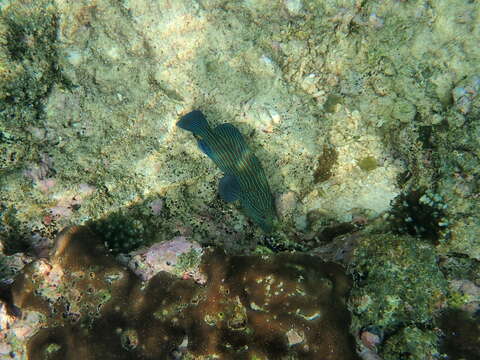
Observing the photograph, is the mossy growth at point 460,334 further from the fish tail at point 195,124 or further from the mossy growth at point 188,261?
the fish tail at point 195,124

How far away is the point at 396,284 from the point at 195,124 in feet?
8.61

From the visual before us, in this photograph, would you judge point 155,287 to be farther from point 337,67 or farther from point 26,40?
point 337,67

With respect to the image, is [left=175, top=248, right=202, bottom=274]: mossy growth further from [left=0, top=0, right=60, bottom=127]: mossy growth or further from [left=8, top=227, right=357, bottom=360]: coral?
[left=0, top=0, right=60, bottom=127]: mossy growth

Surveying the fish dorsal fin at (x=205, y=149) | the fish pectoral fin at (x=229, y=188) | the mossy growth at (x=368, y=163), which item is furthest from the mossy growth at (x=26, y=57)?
the mossy growth at (x=368, y=163)

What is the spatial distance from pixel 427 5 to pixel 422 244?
9.09 ft

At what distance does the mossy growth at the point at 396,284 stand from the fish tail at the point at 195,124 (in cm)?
215

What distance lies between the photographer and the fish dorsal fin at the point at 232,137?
3.67 m

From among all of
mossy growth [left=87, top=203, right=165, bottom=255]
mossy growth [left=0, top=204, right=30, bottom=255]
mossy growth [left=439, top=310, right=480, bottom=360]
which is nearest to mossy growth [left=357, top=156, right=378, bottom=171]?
mossy growth [left=439, top=310, right=480, bottom=360]

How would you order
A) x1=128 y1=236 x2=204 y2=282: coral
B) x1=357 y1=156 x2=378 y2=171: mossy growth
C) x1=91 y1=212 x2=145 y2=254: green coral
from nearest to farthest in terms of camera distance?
x1=128 y1=236 x2=204 y2=282: coral → x1=91 y1=212 x2=145 y2=254: green coral → x1=357 y1=156 x2=378 y2=171: mossy growth

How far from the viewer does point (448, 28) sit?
365 centimetres

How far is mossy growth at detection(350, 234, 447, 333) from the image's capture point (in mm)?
2689

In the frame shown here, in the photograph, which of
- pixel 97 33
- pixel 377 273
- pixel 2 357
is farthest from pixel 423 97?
pixel 2 357

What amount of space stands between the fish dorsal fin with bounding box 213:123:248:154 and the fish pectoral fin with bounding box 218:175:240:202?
0.34 metres

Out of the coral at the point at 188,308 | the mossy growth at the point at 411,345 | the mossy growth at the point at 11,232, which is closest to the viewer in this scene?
the mossy growth at the point at 411,345
